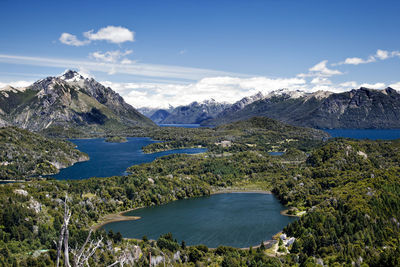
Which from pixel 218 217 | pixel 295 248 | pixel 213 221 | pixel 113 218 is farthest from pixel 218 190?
pixel 295 248

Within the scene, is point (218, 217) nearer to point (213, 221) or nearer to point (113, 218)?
point (213, 221)

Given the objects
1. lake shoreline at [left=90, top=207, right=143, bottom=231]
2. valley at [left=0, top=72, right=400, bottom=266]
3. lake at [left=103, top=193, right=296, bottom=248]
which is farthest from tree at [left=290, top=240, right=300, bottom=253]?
lake shoreline at [left=90, top=207, right=143, bottom=231]

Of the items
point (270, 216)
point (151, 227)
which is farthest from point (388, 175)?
point (151, 227)

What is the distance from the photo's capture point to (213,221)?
11662cm

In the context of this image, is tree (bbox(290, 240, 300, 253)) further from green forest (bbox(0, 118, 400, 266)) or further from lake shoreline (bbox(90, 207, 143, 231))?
lake shoreline (bbox(90, 207, 143, 231))

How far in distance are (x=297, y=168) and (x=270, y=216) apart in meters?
80.6

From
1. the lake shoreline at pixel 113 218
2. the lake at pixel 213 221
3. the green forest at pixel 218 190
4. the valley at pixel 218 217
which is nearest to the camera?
the green forest at pixel 218 190

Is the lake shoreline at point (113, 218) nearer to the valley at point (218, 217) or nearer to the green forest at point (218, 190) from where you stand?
the valley at point (218, 217)

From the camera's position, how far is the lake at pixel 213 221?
330 feet

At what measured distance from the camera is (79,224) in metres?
111

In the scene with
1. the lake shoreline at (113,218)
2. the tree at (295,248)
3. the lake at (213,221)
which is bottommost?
the lake shoreline at (113,218)

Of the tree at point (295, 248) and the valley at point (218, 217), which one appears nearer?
the valley at point (218, 217)

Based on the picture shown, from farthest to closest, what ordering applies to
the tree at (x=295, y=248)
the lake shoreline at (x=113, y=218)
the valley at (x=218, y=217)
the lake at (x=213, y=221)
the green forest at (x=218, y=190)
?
the lake shoreline at (x=113, y=218) → the lake at (x=213, y=221) → the tree at (x=295, y=248) → the valley at (x=218, y=217) → the green forest at (x=218, y=190)

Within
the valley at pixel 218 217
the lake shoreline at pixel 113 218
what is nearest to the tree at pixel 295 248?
the valley at pixel 218 217
